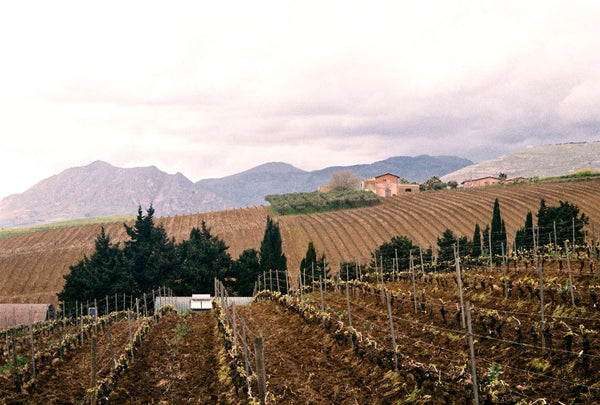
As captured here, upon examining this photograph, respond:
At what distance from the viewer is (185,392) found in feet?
47.5

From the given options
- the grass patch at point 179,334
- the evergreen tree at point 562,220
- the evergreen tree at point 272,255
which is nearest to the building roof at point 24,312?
→ the evergreen tree at point 272,255

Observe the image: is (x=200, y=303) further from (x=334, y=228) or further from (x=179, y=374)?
(x=334, y=228)

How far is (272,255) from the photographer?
180 feet

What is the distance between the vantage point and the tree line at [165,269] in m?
51.9

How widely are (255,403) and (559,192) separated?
7056 cm

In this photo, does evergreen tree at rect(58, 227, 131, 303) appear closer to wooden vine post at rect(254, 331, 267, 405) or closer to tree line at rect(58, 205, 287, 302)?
tree line at rect(58, 205, 287, 302)

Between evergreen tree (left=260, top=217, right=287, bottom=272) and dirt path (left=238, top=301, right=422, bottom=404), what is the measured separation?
3360cm

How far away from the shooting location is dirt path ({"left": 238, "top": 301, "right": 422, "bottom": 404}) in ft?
37.9

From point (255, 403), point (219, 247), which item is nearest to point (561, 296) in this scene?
point (255, 403)

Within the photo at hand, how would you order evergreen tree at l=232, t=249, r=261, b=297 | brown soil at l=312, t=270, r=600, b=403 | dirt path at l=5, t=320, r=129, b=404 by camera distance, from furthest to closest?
evergreen tree at l=232, t=249, r=261, b=297
dirt path at l=5, t=320, r=129, b=404
brown soil at l=312, t=270, r=600, b=403

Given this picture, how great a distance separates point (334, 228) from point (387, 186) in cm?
3582

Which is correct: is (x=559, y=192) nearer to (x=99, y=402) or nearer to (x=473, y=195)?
(x=473, y=195)

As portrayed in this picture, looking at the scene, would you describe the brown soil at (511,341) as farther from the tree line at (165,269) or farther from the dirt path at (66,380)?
the tree line at (165,269)

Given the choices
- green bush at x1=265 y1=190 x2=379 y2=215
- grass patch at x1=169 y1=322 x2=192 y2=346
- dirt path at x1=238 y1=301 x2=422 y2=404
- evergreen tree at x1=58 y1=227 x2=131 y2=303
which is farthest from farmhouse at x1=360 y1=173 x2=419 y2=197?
dirt path at x1=238 y1=301 x2=422 y2=404
